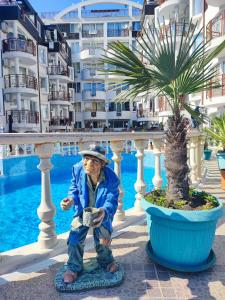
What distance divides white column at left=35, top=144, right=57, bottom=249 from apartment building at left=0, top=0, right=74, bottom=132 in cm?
1672

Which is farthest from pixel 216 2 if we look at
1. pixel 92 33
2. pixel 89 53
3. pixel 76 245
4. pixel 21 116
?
pixel 92 33

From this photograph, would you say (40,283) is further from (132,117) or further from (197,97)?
(132,117)

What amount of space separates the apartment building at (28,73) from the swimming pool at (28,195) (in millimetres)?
7638

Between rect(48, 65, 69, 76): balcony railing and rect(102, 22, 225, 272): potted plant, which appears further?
rect(48, 65, 69, 76): balcony railing

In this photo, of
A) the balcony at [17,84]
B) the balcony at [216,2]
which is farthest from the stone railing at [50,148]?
the balcony at [17,84]

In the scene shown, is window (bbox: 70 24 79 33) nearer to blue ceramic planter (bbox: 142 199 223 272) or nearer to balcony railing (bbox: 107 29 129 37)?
balcony railing (bbox: 107 29 129 37)

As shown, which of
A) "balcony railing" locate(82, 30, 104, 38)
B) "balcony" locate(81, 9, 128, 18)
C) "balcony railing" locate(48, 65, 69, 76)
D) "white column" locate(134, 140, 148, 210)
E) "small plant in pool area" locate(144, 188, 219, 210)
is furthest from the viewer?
"balcony" locate(81, 9, 128, 18)

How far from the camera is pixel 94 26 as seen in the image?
38.0m

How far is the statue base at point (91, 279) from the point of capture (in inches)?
82.3

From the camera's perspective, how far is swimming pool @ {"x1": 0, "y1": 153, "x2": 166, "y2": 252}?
5289mm

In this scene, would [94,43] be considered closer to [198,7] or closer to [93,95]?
[93,95]

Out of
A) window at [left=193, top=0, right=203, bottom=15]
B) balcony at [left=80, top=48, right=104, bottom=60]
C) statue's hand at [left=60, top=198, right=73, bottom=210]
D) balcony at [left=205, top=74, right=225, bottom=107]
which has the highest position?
balcony at [left=80, top=48, right=104, bottom=60]

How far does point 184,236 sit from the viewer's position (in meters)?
2.22

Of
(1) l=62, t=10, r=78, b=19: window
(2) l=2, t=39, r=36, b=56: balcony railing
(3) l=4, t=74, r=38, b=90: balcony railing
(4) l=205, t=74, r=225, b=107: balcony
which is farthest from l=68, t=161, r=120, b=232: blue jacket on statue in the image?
(1) l=62, t=10, r=78, b=19: window
